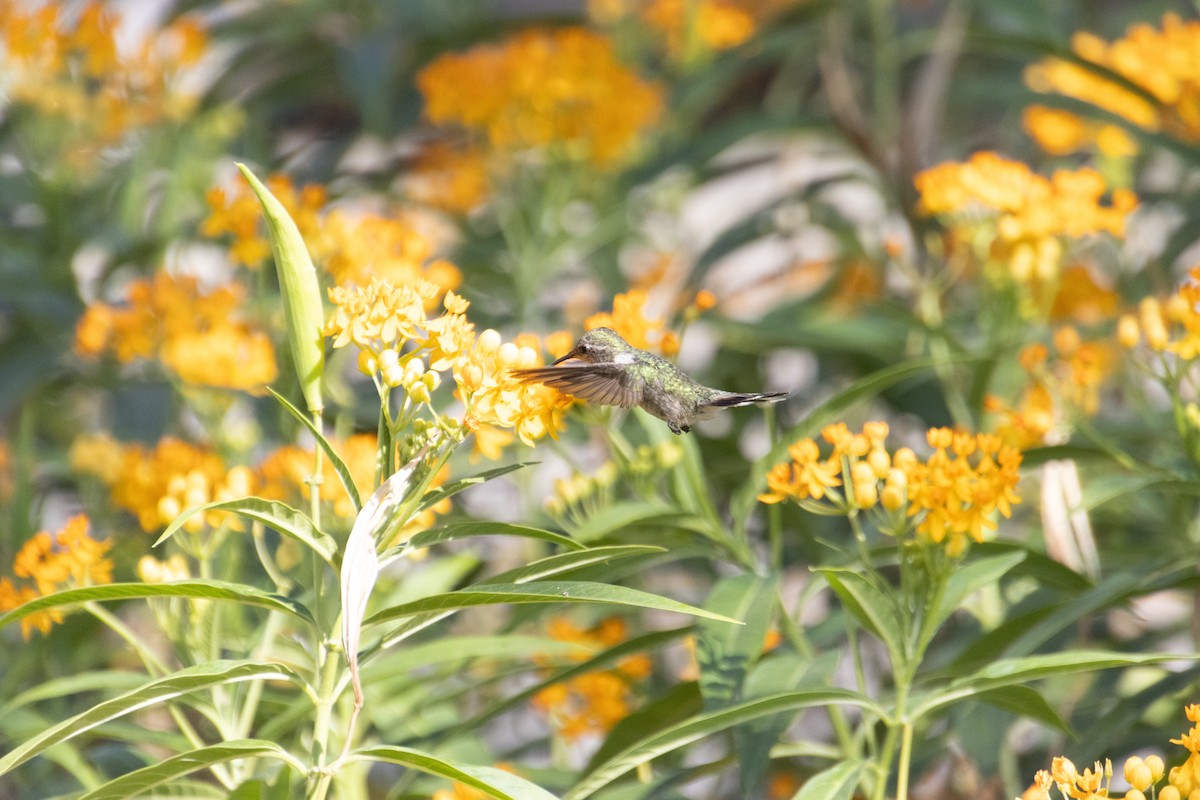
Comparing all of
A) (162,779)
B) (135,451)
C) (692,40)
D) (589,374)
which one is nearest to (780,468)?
(589,374)

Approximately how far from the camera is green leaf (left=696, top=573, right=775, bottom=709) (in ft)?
3.34

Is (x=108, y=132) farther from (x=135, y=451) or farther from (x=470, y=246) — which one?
(x=135, y=451)

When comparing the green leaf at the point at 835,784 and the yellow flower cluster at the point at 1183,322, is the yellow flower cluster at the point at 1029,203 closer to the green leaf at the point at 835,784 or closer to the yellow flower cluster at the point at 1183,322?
Result: the yellow flower cluster at the point at 1183,322

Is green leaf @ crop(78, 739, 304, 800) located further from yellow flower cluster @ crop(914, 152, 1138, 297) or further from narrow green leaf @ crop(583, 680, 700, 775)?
yellow flower cluster @ crop(914, 152, 1138, 297)

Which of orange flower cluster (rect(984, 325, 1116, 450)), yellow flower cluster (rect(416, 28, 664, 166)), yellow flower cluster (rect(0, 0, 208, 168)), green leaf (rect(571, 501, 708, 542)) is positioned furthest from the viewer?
yellow flower cluster (rect(0, 0, 208, 168))

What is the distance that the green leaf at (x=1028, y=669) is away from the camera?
916 millimetres

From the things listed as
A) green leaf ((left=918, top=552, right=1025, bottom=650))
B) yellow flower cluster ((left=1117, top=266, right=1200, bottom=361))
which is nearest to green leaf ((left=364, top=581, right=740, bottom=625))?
green leaf ((left=918, top=552, right=1025, bottom=650))

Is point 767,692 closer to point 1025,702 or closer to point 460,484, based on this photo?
point 1025,702

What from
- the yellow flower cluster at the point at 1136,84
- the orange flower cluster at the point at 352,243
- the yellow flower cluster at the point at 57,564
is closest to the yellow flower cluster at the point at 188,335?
the orange flower cluster at the point at 352,243

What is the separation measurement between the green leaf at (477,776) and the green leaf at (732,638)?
22 cm

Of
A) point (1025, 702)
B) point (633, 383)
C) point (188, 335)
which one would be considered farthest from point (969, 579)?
point (188, 335)

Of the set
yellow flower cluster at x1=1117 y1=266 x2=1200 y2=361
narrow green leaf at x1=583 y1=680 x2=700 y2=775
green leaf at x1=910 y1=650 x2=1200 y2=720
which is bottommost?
narrow green leaf at x1=583 y1=680 x2=700 y2=775

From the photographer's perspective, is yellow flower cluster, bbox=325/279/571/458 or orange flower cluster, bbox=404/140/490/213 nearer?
yellow flower cluster, bbox=325/279/571/458

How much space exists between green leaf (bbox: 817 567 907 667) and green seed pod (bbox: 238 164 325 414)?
37 cm
